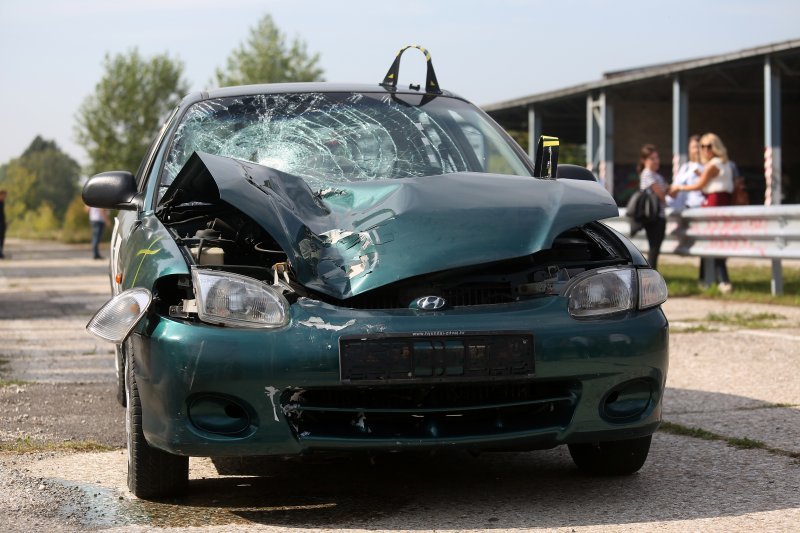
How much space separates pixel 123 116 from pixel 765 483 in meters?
70.3

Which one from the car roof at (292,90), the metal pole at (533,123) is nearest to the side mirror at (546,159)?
the car roof at (292,90)

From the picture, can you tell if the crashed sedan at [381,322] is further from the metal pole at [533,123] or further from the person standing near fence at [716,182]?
the metal pole at [533,123]

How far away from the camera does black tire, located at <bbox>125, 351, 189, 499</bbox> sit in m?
3.86

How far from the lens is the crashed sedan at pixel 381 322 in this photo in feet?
11.6

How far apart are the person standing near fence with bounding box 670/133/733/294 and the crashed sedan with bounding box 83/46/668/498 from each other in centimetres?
878

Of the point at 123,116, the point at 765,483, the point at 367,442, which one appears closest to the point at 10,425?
the point at 367,442

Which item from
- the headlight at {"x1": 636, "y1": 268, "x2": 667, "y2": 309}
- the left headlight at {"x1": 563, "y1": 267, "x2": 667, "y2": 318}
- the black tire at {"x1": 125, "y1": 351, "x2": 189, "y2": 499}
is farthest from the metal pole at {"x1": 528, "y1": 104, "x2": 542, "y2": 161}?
the black tire at {"x1": 125, "y1": 351, "x2": 189, "y2": 499}

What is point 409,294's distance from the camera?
3.71m

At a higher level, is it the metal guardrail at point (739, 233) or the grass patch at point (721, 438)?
the metal guardrail at point (739, 233)

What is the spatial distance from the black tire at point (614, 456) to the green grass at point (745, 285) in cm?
718

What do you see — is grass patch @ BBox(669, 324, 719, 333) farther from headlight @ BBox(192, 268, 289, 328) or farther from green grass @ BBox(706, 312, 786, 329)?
headlight @ BBox(192, 268, 289, 328)

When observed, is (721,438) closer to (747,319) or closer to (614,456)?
(614,456)

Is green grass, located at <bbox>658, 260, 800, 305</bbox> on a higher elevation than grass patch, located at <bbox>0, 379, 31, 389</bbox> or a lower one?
lower

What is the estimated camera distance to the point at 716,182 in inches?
517
